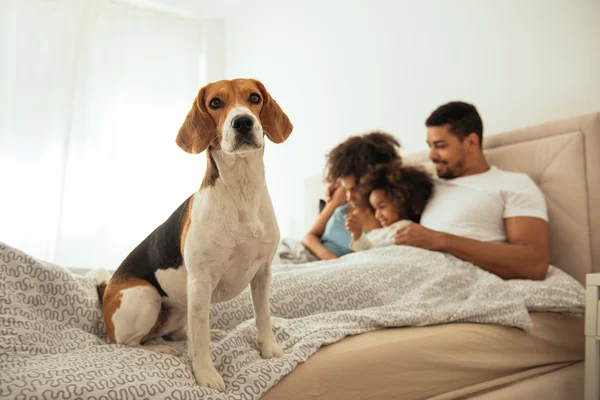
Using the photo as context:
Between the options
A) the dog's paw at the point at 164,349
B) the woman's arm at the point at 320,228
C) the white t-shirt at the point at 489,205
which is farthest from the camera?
the woman's arm at the point at 320,228

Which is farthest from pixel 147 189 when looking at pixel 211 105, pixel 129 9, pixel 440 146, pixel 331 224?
pixel 211 105

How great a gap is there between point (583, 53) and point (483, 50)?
50 centimetres

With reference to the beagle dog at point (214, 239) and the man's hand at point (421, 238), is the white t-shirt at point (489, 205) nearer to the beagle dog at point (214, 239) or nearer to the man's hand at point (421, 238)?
the man's hand at point (421, 238)

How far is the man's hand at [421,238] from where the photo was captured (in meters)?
1.77

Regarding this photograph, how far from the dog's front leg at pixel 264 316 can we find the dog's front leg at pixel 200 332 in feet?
0.43

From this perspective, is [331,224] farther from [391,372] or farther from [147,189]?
[147,189]

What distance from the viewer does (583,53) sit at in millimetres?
1962

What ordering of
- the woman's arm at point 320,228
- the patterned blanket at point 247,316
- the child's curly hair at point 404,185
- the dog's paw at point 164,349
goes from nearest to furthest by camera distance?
the patterned blanket at point 247,316 < the dog's paw at point 164,349 < the child's curly hair at point 404,185 < the woman's arm at point 320,228

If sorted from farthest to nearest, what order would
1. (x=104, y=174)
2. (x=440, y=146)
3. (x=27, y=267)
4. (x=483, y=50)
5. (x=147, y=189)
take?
(x=147, y=189), (x=104, y=174), (x=483, y=50), (x=440, y=146), (x=27, y=267)

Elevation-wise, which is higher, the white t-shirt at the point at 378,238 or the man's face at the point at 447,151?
the man's face at the point at 447,151

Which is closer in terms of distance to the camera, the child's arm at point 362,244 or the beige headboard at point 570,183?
the beige headboard at point 570,183

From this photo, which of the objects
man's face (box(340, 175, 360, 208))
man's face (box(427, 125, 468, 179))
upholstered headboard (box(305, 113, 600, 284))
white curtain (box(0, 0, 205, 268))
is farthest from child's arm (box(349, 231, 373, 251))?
white curtain (box(0, 0, 205, 268))

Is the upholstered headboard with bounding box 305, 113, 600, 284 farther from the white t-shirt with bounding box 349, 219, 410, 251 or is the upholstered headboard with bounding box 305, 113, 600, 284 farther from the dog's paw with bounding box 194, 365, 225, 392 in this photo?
the dog's paw with bounding box 194, 365, 225, 392

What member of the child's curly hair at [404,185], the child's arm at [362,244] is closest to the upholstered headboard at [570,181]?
the child's curly hair at [404,185]
